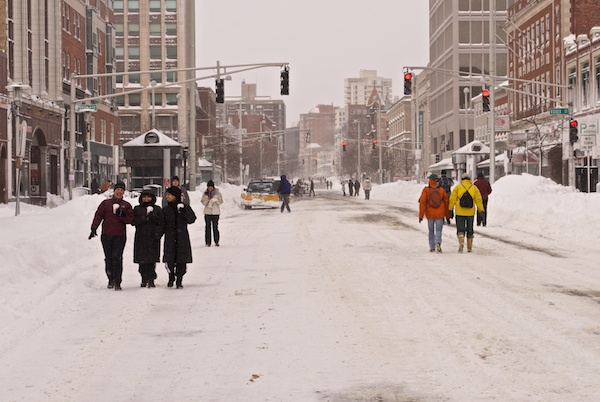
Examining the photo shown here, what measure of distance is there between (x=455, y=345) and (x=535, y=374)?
4.73 feet

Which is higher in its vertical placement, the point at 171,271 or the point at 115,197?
the point at 115,197

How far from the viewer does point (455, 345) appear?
356 inches

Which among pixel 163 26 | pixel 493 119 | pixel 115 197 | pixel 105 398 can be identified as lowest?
pixel 105 398

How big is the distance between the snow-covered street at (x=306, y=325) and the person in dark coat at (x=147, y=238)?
0.36m

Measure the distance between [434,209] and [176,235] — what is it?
8.09 metres

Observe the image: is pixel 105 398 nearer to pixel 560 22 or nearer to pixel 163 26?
pixel 560 22

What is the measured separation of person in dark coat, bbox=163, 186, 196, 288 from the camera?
14227 millimetres

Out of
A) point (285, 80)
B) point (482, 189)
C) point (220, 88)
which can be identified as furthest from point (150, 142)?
point (482, 189)

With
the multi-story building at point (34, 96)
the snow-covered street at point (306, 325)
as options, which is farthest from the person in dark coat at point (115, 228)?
the multi-story building at point (34, 96)

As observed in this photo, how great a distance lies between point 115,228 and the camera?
14.2 meters

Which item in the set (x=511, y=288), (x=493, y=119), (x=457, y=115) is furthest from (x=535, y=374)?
(x=457, y=115)

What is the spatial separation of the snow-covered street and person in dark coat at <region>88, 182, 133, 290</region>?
43cm

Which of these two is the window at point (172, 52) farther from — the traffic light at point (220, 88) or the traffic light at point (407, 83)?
the traffic light at point (407, 83)

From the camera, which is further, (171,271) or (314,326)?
(171,271)
